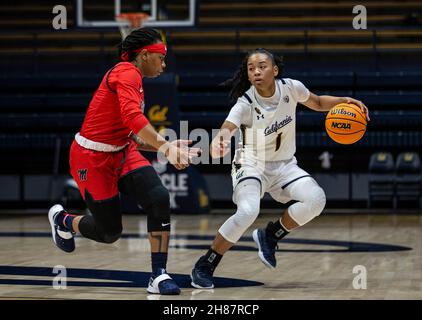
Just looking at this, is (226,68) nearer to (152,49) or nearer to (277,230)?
(277,230)

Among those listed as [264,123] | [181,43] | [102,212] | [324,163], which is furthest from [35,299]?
[181,43]

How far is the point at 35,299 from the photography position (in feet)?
18.3

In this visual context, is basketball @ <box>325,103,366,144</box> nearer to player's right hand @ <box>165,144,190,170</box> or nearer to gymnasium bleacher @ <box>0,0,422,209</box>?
player's right hand @ <box>165,144,190,170</box>

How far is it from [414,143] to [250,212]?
10.6 meters

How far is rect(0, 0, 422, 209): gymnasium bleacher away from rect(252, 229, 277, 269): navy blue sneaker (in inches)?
331

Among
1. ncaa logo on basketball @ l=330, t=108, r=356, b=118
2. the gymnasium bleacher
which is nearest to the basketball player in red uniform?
ncaa logo on basketball @ l=330, t=108, r=356, b=118

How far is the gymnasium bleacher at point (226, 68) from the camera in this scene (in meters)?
16.7

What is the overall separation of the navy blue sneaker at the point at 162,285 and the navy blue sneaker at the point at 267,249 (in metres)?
1.19

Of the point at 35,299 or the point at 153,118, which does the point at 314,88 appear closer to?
the point at 153,118

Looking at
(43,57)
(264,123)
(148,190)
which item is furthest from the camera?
(43,57)

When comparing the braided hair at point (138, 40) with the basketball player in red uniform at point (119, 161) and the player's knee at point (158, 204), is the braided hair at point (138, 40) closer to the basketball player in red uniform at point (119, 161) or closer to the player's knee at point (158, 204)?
the basketball player in red uniform at point (119, 161)

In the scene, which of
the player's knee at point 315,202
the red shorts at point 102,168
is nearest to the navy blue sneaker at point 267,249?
the player's knee at point 315,202

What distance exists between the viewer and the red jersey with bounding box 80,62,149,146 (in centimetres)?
593

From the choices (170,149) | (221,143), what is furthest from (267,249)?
(170,149)
